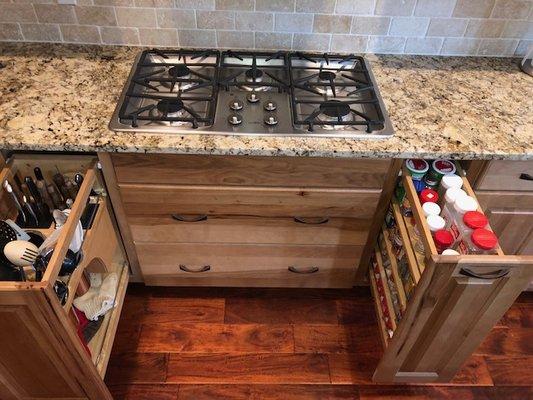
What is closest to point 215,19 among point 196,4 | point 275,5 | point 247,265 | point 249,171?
point 196,4

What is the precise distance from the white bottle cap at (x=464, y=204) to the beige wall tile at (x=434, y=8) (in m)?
0.75

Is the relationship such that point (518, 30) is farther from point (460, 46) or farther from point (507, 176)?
point (507, 176)

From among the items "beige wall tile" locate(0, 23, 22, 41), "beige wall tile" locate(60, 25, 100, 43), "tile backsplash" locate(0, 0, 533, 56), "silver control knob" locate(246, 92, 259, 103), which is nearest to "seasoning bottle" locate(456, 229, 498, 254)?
"silver control knob" locate(246, 92, 259, 103)

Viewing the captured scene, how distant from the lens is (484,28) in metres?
1.54

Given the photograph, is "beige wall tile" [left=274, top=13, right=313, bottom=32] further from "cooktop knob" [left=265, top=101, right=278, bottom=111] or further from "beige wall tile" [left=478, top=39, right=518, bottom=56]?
"beige wall tile" [left=478, top=39, right=518, bottom=56]

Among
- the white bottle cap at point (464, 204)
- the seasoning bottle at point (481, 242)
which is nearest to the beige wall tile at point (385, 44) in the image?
the white bottle cap at point (464, 204)

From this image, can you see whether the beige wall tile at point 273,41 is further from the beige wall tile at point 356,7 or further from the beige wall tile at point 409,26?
the beige wall tile at point 409,26

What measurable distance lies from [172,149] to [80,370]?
69 centimetres

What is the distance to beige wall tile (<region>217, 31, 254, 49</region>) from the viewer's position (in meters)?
1.56

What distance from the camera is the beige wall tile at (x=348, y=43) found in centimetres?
157

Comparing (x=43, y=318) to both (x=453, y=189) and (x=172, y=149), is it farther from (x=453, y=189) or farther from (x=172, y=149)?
(x=453, y=189)

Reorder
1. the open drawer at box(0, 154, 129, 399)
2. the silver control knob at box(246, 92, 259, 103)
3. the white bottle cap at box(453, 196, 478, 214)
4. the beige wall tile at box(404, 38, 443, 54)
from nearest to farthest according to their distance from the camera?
the open drawer at box(0, 154, 129, 399)
the white bottle cap at box(453, 196, 478, 214)
the silver control knob at box(246, 92, 259, 103)
the beige wall tile at box(404, 38, 443, 54)

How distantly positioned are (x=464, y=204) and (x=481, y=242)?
5.0 inches

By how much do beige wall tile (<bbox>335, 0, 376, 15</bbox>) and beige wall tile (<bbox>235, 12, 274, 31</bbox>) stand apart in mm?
241
